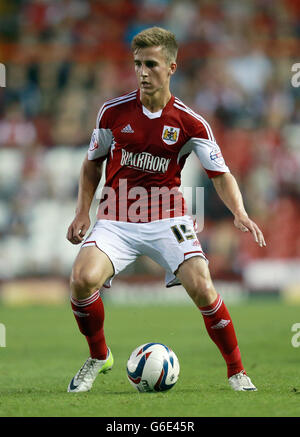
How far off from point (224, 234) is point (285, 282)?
4.90 feet

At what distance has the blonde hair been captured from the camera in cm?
618

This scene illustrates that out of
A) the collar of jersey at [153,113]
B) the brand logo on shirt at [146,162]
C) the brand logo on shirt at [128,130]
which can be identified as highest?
the collar of jersey at [153,113]

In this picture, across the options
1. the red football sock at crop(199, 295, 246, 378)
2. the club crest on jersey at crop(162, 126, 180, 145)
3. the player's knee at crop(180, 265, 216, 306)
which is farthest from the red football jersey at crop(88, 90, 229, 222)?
the red football sock at crop(199, 295, 246, 378)

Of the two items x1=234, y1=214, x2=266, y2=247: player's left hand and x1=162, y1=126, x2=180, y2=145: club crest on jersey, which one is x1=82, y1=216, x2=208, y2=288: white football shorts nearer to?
x1=234, y1=214, x2=266, y2=247: player's left hand

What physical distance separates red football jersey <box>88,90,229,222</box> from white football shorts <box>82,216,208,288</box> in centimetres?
9

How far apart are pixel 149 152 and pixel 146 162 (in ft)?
0.25

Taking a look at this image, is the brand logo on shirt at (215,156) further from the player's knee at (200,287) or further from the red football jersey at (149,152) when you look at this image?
the player's knee at (200,287)

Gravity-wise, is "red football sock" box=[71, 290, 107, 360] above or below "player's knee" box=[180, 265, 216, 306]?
below

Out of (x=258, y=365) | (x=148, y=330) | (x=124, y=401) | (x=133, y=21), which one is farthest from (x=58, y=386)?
(x=133, y=21)

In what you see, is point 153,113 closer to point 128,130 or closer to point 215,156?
point 128,130

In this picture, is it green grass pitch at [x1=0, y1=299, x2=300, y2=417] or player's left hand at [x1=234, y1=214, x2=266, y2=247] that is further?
player's left hand at [x1=234, y1=214, x2=266, y2=247]

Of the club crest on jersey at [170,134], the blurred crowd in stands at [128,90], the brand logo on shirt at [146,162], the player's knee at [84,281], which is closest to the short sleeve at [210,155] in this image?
the club crest on jersey at [170,134]

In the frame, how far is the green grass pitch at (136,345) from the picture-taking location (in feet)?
17.3
